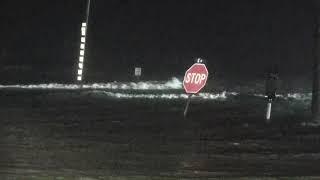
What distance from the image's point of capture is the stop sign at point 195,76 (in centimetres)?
1702

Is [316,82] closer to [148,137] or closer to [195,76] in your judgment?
[195,76]

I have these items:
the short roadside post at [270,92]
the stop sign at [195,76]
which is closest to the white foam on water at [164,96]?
the short roadside post at [270,92]

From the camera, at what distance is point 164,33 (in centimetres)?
3997

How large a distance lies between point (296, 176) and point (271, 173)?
443 millimetres

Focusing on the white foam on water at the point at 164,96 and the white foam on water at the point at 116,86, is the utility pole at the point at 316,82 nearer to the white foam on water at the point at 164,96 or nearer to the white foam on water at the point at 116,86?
the white foam on water at the point at 164,96

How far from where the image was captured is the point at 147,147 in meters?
13.4

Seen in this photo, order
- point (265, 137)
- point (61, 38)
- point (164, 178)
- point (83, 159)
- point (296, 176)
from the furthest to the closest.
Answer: point (61, 38) < point (265, 137) < point (83, 159) < point (296, 176) < point (164, 178)

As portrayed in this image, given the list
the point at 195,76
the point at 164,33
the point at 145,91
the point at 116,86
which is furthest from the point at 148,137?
the point at 164,33

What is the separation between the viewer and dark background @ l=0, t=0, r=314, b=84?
37.9 m

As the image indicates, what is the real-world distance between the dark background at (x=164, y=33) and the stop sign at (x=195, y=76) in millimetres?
19292

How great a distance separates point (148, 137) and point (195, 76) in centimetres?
305

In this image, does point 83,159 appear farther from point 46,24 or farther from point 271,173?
point 46,24

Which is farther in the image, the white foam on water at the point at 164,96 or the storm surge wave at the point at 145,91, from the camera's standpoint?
the storm surge wave at the point at 145,91

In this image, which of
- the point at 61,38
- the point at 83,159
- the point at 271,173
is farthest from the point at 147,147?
the point at 61,38
